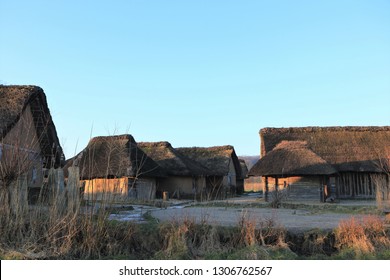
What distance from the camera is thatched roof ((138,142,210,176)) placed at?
2873 cm

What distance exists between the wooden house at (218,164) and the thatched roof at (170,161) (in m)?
1.31

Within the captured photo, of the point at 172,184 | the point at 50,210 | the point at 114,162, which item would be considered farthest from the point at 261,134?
the point at 50,210

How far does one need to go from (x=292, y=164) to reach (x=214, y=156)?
12.6 metres

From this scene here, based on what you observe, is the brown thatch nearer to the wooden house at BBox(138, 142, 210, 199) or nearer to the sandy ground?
the wooden house at BBox(138, 142, 210, 199)

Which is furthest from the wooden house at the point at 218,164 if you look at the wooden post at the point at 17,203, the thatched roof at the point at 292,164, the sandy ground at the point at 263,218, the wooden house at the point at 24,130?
the wooden post at the point at 17,203

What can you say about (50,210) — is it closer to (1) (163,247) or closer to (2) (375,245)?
(1) (163,247)

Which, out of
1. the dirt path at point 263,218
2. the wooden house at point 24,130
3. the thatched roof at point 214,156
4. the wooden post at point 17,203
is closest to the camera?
the wooden post at point 17,203

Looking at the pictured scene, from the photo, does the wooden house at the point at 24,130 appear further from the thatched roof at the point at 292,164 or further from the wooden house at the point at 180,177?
the wooden house at the point at 180,177

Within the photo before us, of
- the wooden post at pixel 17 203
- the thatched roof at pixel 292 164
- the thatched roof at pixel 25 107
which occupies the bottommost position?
the wooden post at pixel 17 203

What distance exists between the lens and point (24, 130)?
14.2m

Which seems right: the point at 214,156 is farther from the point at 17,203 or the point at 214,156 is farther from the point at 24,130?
Answer: the point at 17,203

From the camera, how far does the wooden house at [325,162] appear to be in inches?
893

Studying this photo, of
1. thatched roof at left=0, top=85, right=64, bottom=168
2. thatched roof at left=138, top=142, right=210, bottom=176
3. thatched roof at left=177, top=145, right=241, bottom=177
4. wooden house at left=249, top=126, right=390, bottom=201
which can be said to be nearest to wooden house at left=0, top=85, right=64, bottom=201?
thatched roof at left=0, top=85, right=64, bottom=168

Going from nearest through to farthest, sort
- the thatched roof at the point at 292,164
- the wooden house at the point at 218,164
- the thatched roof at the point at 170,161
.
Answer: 1. the thatched roof at the point at 292,164
2. the thatched roof at the point at 170,161
3. the wooden house at the point at 218,164
